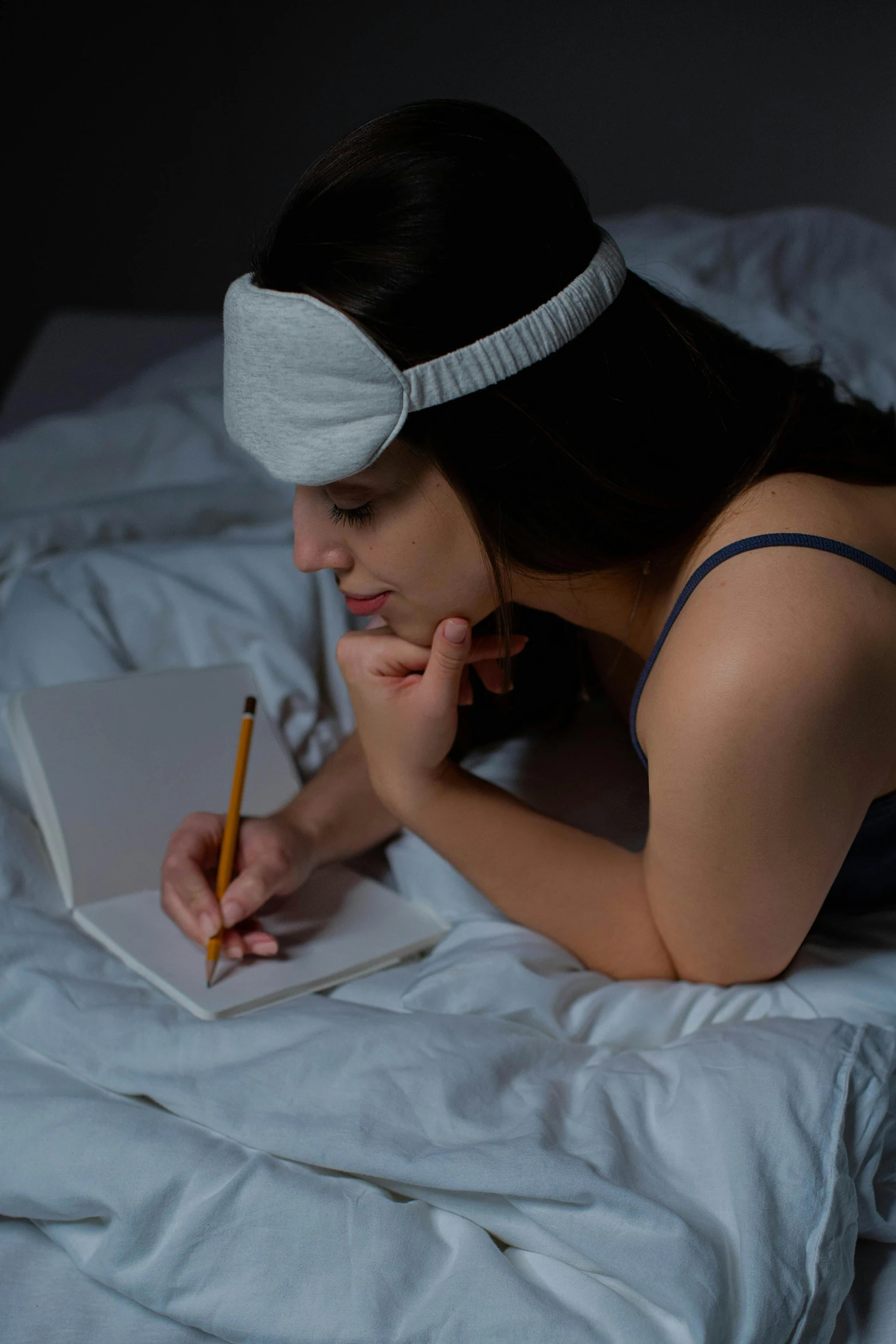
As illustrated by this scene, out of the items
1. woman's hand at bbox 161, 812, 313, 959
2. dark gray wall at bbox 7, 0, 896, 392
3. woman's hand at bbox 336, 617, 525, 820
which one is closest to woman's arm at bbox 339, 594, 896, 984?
woman's hand at bbox 336, 617, 525, 820

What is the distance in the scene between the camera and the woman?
2.35 ft

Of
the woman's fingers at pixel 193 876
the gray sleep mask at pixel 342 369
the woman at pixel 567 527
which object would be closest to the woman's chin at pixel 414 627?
the woman at pixel 567 527

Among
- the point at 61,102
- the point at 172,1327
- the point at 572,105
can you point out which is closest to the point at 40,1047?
the point at 172,1327

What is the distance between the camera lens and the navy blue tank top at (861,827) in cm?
76

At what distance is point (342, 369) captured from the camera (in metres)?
0.73

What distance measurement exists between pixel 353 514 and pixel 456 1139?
0.42m

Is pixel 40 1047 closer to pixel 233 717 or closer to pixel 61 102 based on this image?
pixel 233 717

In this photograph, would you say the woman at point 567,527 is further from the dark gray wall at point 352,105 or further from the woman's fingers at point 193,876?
the dark gray wall at point 352,105

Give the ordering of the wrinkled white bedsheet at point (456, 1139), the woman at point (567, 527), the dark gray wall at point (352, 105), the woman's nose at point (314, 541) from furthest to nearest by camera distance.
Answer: the dark gray wall at point (352, 105) → the woman's nose at point (314, 541) → the woman at point (567, 527) → the wrinkled white bedsheet at point (456, 1139)

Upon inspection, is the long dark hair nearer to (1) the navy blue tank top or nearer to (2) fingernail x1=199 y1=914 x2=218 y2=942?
(1) the navy blue tank top

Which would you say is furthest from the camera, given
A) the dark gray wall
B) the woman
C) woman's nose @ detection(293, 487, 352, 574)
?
the dark gray wall

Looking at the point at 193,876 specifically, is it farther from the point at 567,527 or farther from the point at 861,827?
the point at 861,827

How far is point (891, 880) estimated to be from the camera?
91cm

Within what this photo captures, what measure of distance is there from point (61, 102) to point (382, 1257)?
98.9 inches
